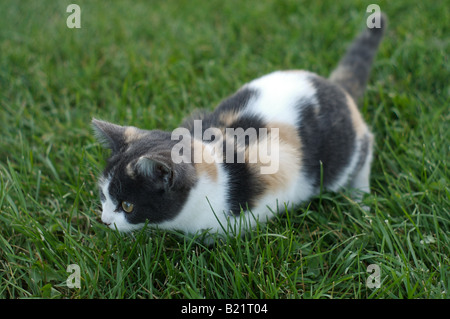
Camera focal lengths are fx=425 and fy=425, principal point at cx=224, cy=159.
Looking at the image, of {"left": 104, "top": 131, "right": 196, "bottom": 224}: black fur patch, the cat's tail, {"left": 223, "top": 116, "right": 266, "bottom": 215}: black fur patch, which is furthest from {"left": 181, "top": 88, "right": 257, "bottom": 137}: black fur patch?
the cat's tail

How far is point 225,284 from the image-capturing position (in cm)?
188

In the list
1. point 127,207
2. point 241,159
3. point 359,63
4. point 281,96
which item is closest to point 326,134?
point 281,96

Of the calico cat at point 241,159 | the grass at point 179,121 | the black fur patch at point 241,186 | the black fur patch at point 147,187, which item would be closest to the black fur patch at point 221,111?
the calico cat at point 241,159

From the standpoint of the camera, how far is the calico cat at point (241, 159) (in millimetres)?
1857

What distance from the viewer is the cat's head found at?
1767mm

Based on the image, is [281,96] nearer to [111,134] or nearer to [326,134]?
[326,134]

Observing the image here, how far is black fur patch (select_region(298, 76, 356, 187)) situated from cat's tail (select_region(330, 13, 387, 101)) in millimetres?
420

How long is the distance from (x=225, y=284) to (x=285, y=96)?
3.42 ft

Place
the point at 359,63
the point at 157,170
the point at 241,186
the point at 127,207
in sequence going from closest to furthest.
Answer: the point at 157,170 → the point at 127,207 → the point at 241,186 → the point at 359,63

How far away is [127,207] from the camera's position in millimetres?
1900

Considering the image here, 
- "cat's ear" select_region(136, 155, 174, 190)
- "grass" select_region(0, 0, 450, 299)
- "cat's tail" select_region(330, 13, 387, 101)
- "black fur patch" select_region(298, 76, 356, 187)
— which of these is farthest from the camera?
"cat's tail" select_region(330, 13, 387, 101)

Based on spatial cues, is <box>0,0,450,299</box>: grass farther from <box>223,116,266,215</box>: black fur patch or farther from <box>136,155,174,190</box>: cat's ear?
<box>136,155,174,190</box>: cat's ear

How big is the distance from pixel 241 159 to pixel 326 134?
515mm
